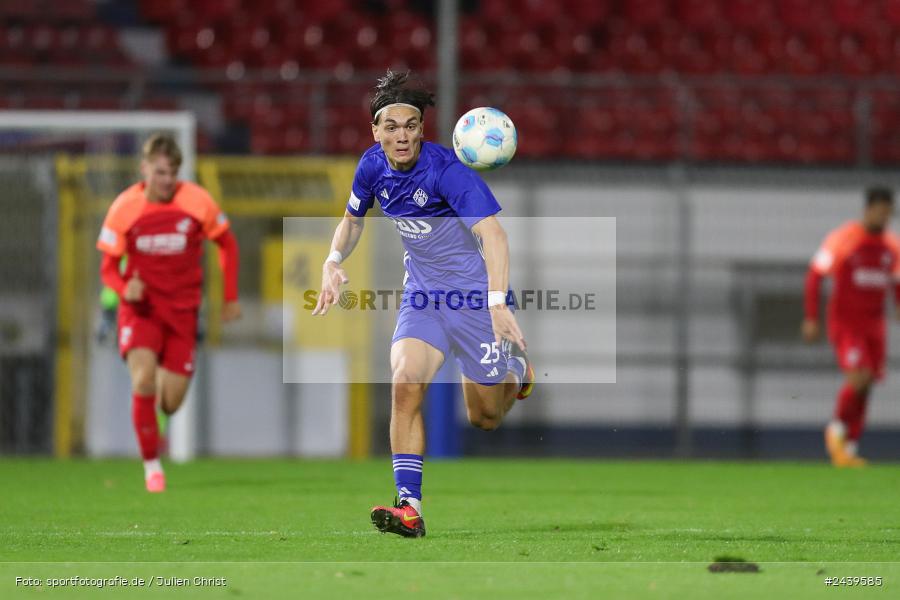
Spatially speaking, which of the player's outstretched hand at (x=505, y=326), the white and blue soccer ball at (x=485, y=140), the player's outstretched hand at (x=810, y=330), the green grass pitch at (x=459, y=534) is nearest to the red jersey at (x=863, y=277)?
the player's outstretched hand at (x=810, y=330)

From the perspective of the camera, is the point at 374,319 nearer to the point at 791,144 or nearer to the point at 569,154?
the point at 569,154

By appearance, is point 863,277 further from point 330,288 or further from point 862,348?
point 330,288

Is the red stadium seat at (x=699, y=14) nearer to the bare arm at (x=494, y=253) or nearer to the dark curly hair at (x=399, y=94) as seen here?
the dark curly hair at (x=399, y=94)

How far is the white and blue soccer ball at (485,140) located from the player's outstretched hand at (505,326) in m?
1.10

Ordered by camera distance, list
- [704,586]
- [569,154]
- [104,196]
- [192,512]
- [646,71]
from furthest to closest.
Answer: [646,71]
[569,154]
[104,196]
[192,512]
[704,586]

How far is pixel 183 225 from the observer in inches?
416

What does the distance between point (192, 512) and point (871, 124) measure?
11129mm

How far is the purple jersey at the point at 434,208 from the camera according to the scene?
725cm

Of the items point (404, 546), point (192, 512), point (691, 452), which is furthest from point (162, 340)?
point (691, 452)

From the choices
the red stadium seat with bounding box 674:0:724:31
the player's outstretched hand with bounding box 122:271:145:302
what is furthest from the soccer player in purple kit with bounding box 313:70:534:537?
the red stadium seat with bounding box 674:0:724:31

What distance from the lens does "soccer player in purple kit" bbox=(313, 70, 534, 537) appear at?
23.4ft

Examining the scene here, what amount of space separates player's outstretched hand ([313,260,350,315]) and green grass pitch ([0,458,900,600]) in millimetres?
1039

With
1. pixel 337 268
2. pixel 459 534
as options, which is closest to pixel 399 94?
pixel 337 268

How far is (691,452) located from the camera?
616 inches
